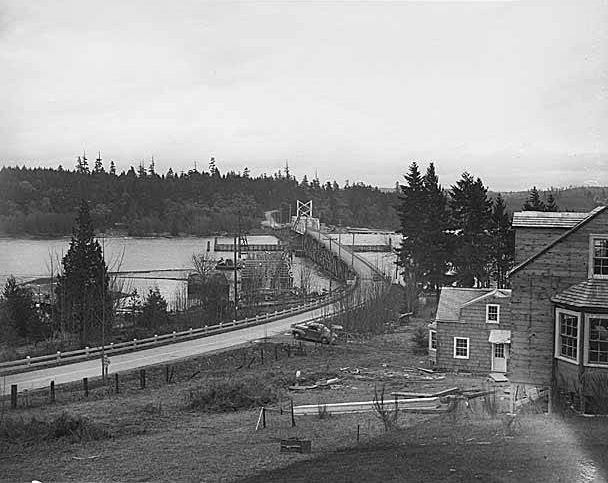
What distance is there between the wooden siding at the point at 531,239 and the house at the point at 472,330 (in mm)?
348

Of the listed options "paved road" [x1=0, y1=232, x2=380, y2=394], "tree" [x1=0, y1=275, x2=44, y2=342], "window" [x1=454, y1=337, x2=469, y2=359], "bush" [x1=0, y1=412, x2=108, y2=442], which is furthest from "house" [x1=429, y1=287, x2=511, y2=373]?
"tree" [x1=0, y1=275, x2=44, y2=342]

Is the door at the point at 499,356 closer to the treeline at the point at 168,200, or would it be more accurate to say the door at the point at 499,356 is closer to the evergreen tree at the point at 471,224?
the evergreen tree at the point at 471,224

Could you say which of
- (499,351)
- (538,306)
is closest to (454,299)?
(499,351)

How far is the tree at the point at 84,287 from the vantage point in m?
6.26

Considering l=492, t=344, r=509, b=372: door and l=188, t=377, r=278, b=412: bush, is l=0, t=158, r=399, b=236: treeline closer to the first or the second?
l=492, t=344, r=509, b=372: door

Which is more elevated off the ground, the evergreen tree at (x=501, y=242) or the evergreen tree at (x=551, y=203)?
the evergreen tree at (x=551, y=203)

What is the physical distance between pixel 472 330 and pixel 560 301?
1.02m

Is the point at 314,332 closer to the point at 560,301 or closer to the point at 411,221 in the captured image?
the point at 411,221

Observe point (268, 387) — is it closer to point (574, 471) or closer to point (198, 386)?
point (198, 386)

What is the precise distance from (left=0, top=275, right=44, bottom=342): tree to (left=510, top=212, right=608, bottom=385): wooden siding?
408cm

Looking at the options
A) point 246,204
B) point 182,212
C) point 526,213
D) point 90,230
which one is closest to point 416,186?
point 526,213

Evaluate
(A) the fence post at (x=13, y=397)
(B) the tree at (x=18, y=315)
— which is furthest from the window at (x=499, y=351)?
(B) the tree at (x=18, y=315)

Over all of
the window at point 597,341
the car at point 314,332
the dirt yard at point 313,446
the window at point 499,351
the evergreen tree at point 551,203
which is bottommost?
the dirt yard at point 313,446

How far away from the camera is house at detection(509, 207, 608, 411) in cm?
426
